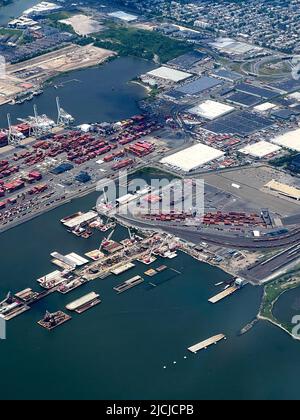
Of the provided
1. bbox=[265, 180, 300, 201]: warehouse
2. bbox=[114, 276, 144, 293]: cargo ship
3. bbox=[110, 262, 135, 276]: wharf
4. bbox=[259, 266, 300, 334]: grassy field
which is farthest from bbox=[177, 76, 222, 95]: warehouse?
bbox=[114, 276, 144, 293]: cargo ship

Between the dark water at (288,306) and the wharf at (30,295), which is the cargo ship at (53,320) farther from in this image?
the dark water at (288,306)

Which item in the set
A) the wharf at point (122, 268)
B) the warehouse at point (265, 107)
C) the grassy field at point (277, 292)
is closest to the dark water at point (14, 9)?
the warehouse at point (265, 107)

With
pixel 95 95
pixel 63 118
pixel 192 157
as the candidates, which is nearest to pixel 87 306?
pixel 192 157

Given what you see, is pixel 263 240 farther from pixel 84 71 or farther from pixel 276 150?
pixel 84 71

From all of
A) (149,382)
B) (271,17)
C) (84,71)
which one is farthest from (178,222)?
(271,17)

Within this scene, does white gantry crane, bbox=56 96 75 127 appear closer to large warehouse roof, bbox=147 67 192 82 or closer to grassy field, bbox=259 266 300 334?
large warehouse roof, bbox=147 67 192 82
